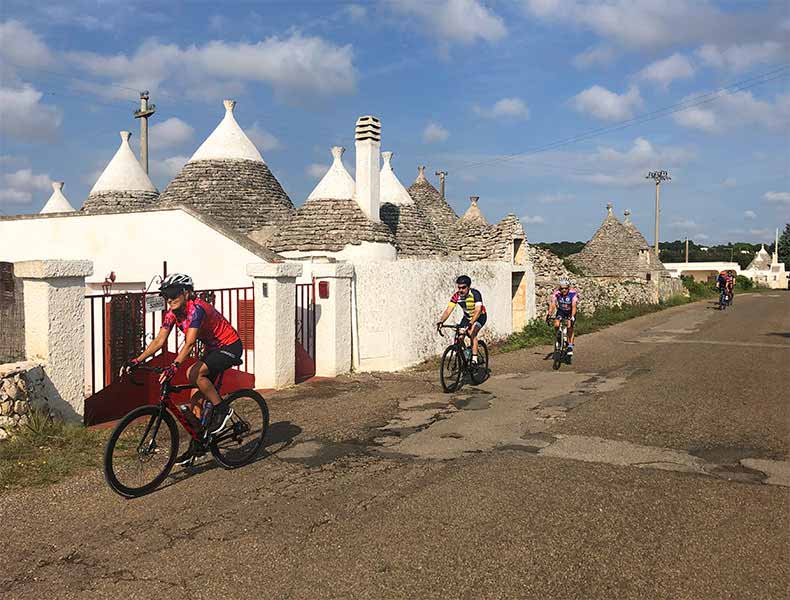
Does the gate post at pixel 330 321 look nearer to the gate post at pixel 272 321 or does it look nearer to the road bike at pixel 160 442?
the gate post at pixel 272 321

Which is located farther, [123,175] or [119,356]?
[123,175]

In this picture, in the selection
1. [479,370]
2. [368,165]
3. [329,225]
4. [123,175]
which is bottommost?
[479,370]

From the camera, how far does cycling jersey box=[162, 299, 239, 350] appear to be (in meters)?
5.79

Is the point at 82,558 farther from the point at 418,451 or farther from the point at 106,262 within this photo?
the point at 106,262

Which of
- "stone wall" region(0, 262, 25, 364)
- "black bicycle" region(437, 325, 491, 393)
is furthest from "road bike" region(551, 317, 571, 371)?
"stone wall" region(0, 262, 25, 364)

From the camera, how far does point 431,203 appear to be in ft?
95.5

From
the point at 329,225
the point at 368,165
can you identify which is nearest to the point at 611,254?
the point at 368,165

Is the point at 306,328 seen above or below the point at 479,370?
above

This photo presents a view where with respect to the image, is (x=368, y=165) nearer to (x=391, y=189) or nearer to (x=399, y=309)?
(x=399, y=309)

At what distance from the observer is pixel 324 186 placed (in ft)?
52.6

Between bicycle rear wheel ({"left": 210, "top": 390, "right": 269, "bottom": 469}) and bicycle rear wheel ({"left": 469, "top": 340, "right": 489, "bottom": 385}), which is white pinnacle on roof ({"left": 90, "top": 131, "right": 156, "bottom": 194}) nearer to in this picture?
bicycle rear wheel ({"left": 469, "top": 340, "right": 489, "bottom": 385})

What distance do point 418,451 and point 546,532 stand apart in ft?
7.40

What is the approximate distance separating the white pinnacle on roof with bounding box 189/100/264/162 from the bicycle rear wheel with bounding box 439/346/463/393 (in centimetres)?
1249

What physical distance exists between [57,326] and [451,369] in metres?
5.24
